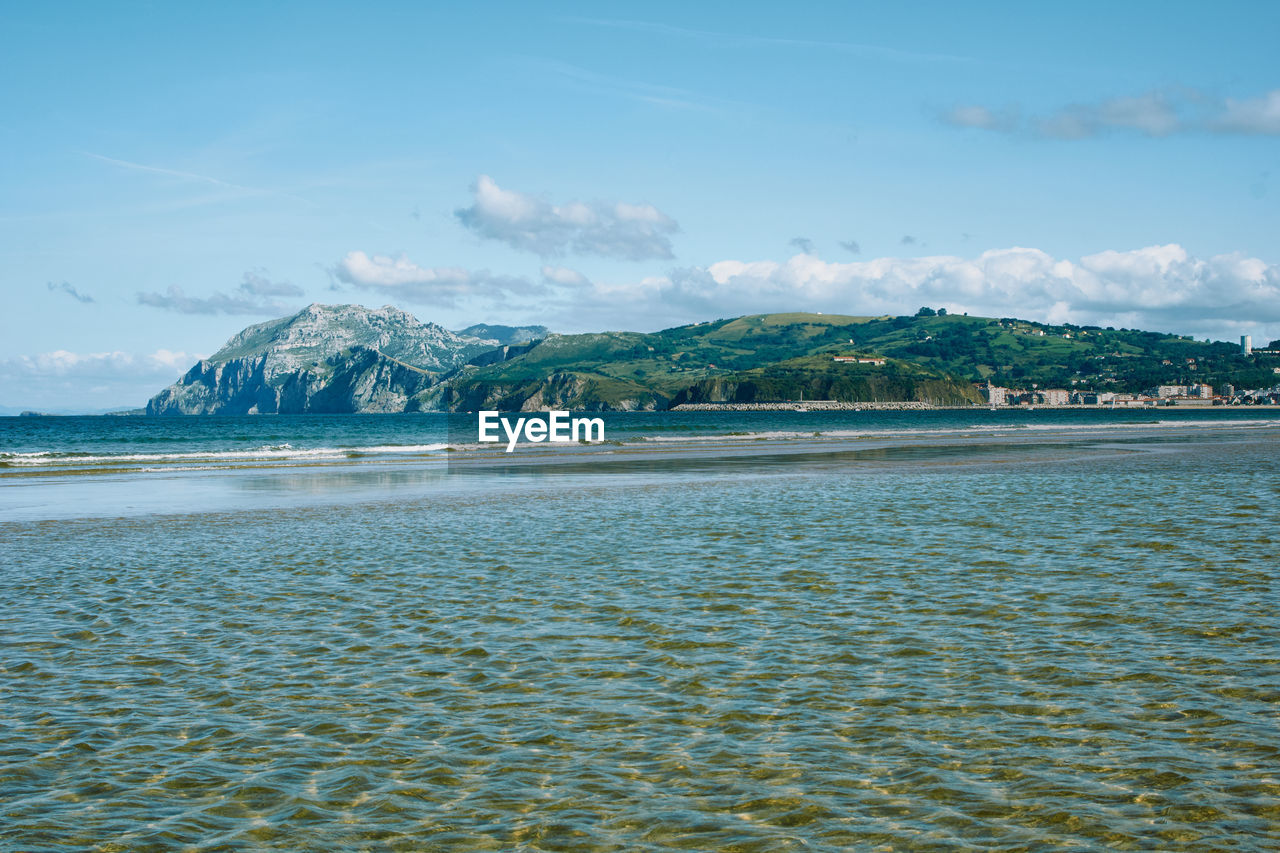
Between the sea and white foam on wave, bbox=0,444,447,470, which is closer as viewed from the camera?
the sea

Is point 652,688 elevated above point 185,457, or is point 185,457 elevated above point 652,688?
point 185,457

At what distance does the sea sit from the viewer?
7.17 metres

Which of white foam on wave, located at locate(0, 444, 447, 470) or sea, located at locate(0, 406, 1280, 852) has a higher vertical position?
white foam on wave, located at locate(0, 444, 447, 470)

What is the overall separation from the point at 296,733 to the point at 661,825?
404cm

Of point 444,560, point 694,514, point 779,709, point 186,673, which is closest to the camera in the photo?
point 779,709

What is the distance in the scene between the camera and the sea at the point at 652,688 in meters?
7.17

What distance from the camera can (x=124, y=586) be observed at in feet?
57.5

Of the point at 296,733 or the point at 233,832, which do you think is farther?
the point at 296,733

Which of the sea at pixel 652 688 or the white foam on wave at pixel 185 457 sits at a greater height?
the white foam on wave at pixel 185 457

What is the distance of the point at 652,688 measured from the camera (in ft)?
33.9

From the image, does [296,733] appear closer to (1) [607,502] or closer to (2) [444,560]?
(2) [444,560]

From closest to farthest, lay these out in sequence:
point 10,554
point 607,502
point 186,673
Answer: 1. point 186,673
2. point 10,554
3. point 607,502

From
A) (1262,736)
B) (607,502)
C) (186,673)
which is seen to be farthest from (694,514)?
(1262,736)

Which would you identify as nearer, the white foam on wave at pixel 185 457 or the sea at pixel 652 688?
the sea at pixel 652 688
